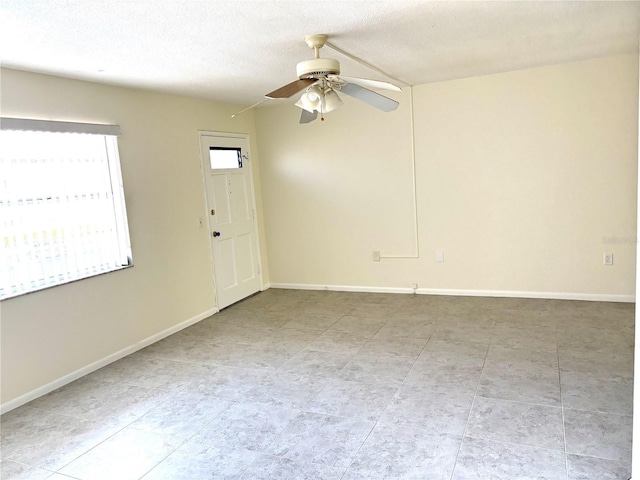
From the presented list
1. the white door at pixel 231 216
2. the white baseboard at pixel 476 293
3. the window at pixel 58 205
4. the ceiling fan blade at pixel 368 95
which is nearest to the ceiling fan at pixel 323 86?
the ceiling fan blade at pixel 368 95

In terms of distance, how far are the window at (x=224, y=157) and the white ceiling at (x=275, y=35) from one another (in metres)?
1.06

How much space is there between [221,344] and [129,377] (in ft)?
2.77

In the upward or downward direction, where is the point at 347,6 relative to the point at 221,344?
upward

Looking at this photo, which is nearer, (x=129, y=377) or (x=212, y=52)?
(x=212, y=52)

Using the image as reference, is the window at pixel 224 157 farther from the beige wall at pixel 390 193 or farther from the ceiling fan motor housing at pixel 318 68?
the ceiling fan motor housing at pixel 318 68

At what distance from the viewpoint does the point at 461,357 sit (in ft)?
11.3

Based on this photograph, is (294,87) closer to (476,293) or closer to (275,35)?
(275,35)

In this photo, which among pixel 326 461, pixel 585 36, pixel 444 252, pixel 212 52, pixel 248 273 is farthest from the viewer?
pixel 248 273

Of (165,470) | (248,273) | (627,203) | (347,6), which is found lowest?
(165,470)


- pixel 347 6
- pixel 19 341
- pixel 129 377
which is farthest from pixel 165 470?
pixel 347 6

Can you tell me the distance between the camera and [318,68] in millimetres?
2541

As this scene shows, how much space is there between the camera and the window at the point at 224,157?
199 inches

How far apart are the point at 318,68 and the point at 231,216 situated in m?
3.07

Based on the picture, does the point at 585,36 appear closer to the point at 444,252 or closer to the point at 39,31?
the point at 444,252
